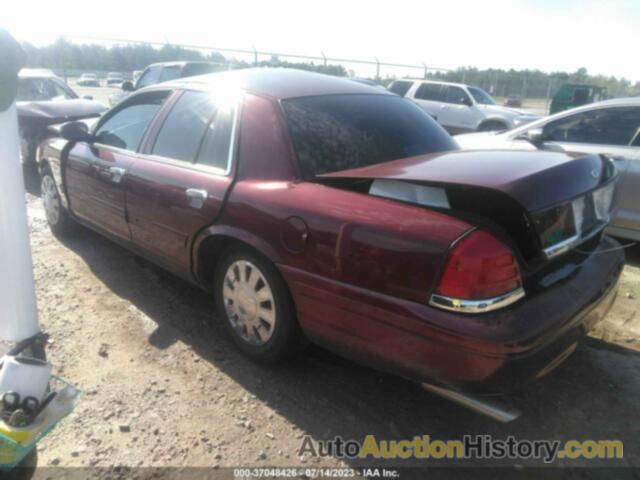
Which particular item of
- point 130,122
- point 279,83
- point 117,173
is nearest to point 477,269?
point 279,83

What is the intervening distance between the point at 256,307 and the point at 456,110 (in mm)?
11545

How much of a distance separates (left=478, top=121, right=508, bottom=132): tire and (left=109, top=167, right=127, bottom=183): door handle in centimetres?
1036

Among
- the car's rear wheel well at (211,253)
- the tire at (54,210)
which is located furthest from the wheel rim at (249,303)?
the tire at (54,210)

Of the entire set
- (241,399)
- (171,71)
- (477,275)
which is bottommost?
(241,399)

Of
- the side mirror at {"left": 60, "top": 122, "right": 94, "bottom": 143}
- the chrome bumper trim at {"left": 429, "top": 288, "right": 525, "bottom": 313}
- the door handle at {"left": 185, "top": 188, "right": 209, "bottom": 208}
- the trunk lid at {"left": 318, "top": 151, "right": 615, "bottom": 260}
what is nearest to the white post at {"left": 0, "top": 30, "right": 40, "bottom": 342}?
the door handle at {"left": 185, "top": 188, "right": 209, "bottom": 208}

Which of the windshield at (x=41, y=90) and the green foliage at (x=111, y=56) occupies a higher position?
the green foliage at (x=111, y=56)

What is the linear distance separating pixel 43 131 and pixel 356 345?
7.24 metres

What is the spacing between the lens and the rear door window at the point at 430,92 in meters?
13.4

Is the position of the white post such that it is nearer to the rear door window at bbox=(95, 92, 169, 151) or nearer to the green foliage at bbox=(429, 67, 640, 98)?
the rear door window at bbox=(95, 92, 169, 151)

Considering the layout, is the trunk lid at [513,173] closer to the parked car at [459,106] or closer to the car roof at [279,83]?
the car roof at [279,83]

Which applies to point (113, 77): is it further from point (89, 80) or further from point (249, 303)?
point (249, 303)

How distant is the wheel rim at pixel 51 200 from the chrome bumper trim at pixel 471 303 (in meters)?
4.19

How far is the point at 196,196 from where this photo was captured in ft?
9.86

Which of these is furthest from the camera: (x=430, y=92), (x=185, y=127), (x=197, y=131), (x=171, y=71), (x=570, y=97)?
(x=570, y=97)
